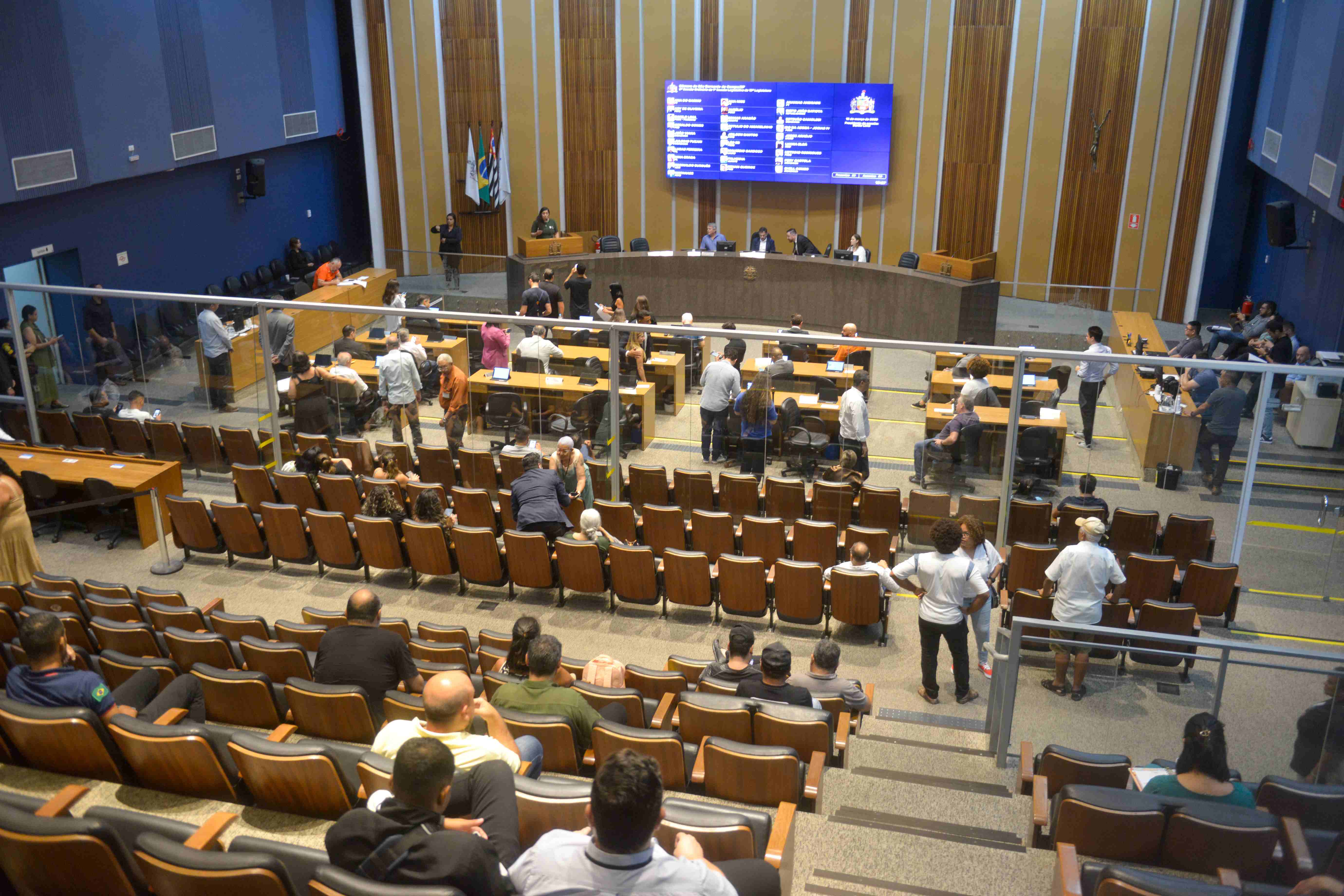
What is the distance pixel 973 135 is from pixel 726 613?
39.5 ft

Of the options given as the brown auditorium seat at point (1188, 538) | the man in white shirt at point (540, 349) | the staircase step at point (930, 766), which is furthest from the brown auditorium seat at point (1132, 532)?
the man in white shirt at point (540, 349)

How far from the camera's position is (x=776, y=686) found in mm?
5293

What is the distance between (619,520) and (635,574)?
1.00 meters

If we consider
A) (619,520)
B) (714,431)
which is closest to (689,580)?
(619,520)

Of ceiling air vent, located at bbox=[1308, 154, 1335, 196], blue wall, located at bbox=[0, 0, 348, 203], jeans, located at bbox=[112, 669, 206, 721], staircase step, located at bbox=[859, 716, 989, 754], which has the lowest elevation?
staircase step, located at bbox=[859, 716, 989, 754]

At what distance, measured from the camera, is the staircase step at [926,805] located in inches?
186

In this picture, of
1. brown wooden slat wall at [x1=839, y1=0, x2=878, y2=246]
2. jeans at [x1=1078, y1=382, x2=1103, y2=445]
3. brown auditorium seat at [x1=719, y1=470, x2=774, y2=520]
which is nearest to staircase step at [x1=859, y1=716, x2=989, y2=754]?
brown auditorium seat at [x1=719, y1=470, x2=774, y2=520]

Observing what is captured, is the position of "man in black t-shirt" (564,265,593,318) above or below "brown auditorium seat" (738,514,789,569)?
above

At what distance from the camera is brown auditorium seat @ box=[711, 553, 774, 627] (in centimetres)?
767

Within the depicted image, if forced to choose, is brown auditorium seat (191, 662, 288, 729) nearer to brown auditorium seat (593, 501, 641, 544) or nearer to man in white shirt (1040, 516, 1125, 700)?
brown auditorium seat (593, 501, 641, 544)

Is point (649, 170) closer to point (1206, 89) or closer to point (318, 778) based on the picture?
point (1206, 89)

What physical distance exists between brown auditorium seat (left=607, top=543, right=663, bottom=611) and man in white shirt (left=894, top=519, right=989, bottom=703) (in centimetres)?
194

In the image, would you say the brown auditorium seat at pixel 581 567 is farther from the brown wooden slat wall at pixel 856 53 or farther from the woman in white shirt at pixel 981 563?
the brown wooden slat wall at pixel 856 53

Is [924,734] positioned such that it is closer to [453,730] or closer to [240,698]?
[453,730]
